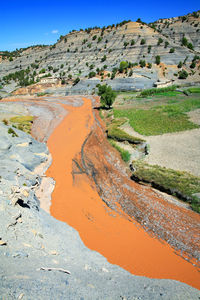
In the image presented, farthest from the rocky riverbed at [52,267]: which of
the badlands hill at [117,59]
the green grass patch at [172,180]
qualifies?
the badlands hill at [117,59]

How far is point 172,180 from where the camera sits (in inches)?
588

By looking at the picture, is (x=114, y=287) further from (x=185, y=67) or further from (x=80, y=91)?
(x=185, y=67)

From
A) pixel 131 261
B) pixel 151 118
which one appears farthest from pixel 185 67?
pixel 131 261

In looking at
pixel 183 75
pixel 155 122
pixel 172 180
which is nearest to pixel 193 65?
pixel 183 75

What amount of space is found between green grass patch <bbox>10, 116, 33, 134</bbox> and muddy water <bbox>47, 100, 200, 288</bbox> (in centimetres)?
1544

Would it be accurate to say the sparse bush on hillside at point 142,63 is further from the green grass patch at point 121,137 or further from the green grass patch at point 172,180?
A: the green grass patch at point 172,180

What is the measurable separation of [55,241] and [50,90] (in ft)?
Answer: 225

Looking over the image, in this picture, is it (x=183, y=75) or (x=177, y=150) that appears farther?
(x=183, y=75)

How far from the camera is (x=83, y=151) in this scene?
22891mm

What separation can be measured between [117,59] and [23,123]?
59.0 meters

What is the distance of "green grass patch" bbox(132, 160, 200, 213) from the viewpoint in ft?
44.3

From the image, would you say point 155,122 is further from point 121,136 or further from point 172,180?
point 172,180

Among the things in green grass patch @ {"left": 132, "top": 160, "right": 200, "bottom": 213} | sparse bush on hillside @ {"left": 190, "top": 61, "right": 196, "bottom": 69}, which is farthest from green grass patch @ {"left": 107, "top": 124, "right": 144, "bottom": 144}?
sparse bush on hillside @ {"left": 190, "top": 61, "right": 196, "bottom": 69}

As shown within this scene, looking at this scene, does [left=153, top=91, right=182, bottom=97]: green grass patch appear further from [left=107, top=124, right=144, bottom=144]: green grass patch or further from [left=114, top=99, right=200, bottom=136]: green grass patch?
[left=107, top=124, right=144, bottom=144]: green grass patch
